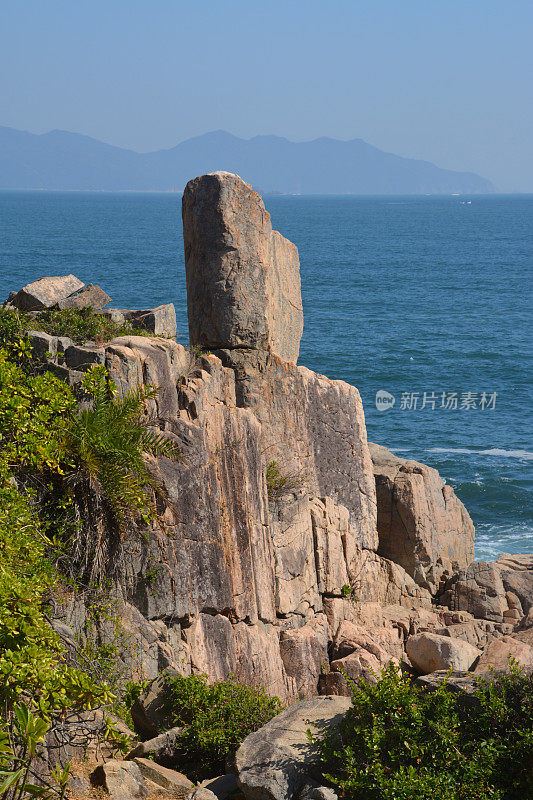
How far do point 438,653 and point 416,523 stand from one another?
444 centimetres

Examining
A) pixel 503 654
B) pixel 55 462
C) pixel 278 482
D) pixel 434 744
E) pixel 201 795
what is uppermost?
pixel 55 462

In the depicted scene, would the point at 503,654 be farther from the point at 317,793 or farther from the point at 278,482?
the point at 317,793

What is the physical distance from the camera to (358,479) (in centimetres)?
1900

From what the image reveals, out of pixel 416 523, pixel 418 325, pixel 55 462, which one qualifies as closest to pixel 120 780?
pixel 55 462

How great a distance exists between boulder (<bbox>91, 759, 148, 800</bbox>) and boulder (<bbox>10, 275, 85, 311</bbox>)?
9.26m

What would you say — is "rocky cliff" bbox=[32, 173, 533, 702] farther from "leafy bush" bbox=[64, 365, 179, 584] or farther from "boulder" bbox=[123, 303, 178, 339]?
"boulder" bbox=[123, 303, 178, 339]

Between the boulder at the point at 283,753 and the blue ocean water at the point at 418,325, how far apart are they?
20.0m

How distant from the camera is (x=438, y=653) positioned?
15.6 meters

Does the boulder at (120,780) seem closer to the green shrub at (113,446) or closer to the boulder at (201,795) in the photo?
the boulder at (201,795)

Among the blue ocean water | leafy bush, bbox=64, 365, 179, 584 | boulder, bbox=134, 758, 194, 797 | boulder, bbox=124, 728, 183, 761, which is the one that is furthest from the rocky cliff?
the blue ocean water

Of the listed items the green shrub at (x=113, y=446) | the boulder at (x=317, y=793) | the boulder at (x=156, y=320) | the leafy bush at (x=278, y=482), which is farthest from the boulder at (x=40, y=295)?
the boulder at (x=317, y=793)

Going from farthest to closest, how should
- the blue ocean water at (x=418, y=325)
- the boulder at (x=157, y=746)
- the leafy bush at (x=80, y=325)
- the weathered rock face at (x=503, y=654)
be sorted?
the blue ocean water at (x=418, y=325) < the leafy bush at (x=80, y=325) < the weathered rock face at (x=503, y=654) < the boulder at (x=157, y=746)

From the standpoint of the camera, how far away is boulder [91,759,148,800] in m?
9.48

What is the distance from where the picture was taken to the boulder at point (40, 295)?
53.2ft
